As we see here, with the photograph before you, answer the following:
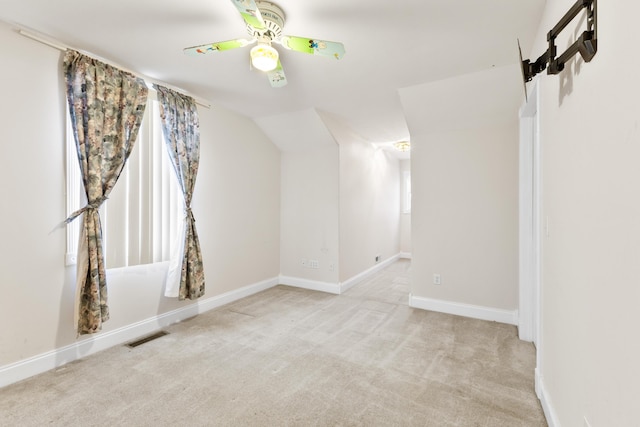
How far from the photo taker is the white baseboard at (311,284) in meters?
4.44

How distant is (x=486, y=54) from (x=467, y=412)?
271 centimetres

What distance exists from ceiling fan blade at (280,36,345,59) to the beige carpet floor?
2351mm

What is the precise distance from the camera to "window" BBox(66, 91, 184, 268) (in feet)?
8.16

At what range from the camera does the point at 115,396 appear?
200 cm

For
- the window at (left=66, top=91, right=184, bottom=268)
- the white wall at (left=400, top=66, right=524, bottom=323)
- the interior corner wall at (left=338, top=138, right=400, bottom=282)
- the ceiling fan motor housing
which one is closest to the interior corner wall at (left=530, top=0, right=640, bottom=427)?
the white wall at (left=400, top=66, right=524, bottom=323)

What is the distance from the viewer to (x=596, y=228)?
1116mm

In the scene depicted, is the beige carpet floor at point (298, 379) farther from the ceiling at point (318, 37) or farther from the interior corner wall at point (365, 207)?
the ceiling at point (318, 37)

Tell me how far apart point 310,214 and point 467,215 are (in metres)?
2.23

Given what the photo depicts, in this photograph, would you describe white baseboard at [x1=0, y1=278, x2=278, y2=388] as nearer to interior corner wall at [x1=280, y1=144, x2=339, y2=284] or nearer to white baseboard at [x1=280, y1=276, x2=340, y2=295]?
white baseboard at [x1=280, y1=276, x2=340, y2=295]

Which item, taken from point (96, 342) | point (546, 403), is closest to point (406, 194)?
point (546, 403)

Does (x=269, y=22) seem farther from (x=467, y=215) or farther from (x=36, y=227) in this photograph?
(x=467, y=215)

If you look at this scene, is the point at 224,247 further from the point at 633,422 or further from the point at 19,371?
the point at 633,422

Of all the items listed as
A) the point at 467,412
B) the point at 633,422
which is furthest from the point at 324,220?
the point at 633,422

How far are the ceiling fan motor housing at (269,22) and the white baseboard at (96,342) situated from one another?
9.36ft
